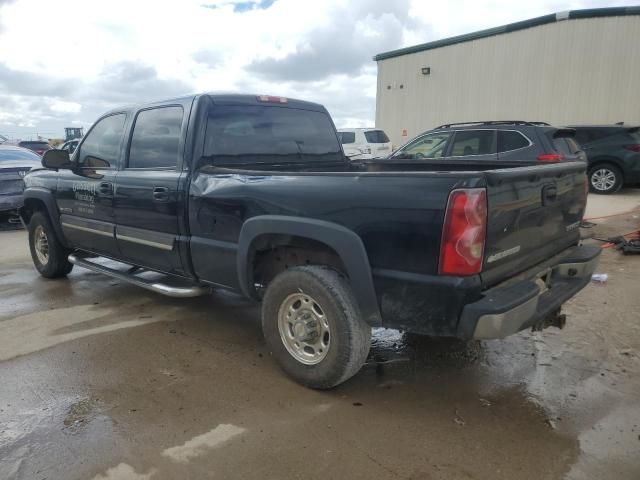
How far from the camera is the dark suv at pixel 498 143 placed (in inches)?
306

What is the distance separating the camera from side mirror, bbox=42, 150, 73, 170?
16.0ft

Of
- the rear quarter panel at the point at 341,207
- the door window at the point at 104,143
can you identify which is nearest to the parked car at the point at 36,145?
the door window at the point at 104,143

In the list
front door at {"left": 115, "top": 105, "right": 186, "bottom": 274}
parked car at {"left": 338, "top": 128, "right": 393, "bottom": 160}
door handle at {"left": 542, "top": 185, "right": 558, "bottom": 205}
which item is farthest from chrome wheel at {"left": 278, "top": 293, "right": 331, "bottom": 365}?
parked car at {"left": 338, "top": 128, "right": 393, "bottom": 160}

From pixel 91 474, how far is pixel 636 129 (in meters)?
12.6

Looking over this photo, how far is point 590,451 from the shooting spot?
261 cm

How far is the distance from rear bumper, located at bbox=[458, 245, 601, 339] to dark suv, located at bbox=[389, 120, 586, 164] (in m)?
4.61

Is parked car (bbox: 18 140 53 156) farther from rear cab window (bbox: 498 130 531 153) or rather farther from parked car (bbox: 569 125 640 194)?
parked car (bbox: 569 125 640 194)

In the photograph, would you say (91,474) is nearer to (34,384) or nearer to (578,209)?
(34,384)

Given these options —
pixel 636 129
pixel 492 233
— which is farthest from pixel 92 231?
Answer: pixel 636 129

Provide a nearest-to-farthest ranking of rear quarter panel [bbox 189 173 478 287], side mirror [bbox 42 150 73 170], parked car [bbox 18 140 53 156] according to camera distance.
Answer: rear quarter panel [bbox 189 173 478 287] < side mirror [bbox 42 150 73 170] < parked car [bbox 18 140 53 156]

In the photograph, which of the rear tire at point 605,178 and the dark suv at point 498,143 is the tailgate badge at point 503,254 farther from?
the rear tire at point 605,178

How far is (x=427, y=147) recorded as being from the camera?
883 cm

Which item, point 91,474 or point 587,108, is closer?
point 91,474

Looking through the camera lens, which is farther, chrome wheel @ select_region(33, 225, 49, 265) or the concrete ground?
chrome wheel @ select_region(33, 225, 49, 265)
